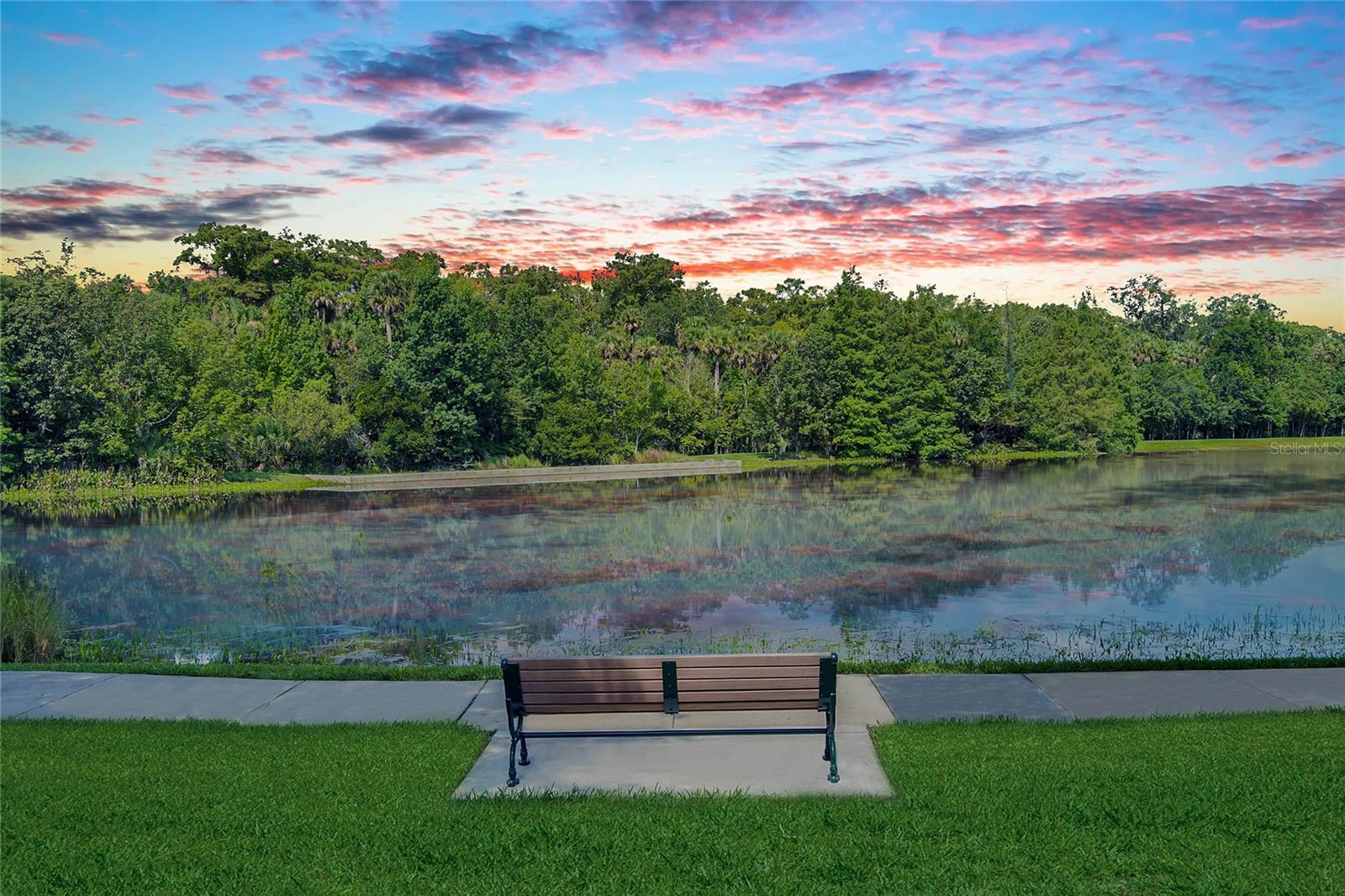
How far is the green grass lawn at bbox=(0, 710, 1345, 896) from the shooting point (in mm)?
5812

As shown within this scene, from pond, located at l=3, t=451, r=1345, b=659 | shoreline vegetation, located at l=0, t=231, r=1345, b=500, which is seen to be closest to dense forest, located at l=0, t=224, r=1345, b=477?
shoreline vegetation, located at l=0, t=231, r=1345, b=500

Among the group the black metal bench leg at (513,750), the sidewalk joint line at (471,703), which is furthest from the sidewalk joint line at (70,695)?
the black metal bench leg at (513,750)

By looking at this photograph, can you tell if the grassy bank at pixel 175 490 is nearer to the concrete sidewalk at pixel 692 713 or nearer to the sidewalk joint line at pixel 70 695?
the sidewalk joint line at pixel 70 695

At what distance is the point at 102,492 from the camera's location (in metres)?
39.0

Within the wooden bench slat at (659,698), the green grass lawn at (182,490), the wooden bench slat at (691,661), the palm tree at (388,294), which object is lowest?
the green grass lawn at (182,490)

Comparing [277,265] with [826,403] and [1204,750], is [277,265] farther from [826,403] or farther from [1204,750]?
[1204,750]

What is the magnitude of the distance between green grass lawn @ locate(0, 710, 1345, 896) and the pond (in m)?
5.85

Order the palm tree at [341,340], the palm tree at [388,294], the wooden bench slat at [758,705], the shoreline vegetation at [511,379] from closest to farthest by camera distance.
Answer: the wooden bench slat at [758,705] < the shoreline vegetation at [511,379] < the palm tree at [341,340] < the palm tree at [388,294]

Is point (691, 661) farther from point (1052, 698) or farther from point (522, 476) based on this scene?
point (522, 476)

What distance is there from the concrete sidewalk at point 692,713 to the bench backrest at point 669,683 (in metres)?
0.53

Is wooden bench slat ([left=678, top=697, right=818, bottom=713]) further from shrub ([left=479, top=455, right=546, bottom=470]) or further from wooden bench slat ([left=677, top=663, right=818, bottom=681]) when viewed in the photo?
shrub ([left=479, top=455, right=546, bottom=470])

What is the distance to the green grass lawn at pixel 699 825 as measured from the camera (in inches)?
229

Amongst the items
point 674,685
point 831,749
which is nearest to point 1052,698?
point 831,749

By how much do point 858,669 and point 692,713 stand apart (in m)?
3.05
